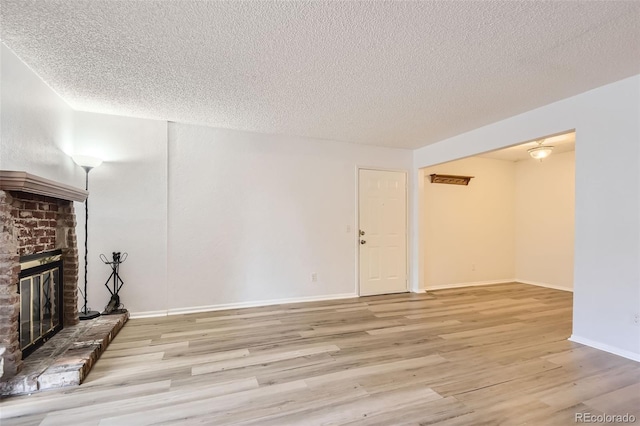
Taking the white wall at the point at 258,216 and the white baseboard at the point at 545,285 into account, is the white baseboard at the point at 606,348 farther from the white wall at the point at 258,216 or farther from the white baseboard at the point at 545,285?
the white baseboard at the point at 545,285

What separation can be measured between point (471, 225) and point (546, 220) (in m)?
1.39

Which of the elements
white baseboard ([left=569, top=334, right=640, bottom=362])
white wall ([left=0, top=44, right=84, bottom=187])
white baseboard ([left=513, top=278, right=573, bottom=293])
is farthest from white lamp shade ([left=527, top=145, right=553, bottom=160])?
white wall ([left=0, top=44, right=84, bottom=187])

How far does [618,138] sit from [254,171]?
13.0ft

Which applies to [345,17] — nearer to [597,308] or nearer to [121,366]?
[121,366]

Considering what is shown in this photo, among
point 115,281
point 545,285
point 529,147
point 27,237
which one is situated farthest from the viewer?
point 545,285

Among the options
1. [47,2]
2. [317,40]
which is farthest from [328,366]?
[47,2]

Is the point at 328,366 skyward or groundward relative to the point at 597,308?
groundward

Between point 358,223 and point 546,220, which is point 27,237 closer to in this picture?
point 358,223

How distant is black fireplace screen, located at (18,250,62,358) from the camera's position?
2.36 m

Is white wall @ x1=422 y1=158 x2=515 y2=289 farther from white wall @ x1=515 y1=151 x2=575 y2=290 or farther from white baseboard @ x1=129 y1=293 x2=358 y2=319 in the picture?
white baseboard @ x1=129 y1=293 x2=358 y2=319

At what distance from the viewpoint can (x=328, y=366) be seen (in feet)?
8.09

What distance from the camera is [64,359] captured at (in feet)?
7.57

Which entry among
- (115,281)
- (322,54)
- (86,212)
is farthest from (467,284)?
(86,212)

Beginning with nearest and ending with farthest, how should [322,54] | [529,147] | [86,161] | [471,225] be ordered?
[322,54], [86,161], [529,147], [471,225]
